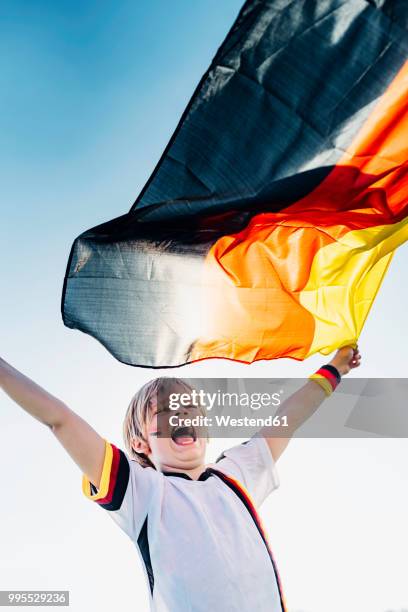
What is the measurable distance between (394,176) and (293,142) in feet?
1.95

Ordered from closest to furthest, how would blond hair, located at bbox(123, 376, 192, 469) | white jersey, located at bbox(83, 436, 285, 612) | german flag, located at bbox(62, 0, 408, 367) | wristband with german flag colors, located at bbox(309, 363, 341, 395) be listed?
white jersey, located at bbox(83, 436, 285, 612) → german flag, located at bbox(62, 0, 408, 367) → blond hair, located at bbox(123, 376, 192, 469) → wristband with german flag colors, located at bbox(309, 363, 341, 395)

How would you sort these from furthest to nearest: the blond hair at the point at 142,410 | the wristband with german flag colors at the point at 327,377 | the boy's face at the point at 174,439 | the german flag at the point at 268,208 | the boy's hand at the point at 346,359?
the boy's hand at the point at 346,359 < the wristband with german flag colors at the point at 327,377 < the blond hair at the point at 142,410 < the boy's face at the point at 174,439 < the german flag at the point at 268,208

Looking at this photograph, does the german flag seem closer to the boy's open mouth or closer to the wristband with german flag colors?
the wristband with german flag colors

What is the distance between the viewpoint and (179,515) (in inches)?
130

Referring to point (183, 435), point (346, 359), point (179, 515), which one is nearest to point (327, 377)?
point (346, 359)

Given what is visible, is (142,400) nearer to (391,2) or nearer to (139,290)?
(139,290)

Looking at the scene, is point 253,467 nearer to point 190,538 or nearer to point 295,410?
point 295,410

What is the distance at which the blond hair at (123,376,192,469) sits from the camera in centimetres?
388

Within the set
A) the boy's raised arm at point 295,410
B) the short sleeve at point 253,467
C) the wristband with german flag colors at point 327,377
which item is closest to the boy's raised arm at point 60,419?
the short sleeve at point 253,467

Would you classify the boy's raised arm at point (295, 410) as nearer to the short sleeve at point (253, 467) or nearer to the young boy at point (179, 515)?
the short sleeve at point (253, 467)

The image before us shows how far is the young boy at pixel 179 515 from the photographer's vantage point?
3104mm

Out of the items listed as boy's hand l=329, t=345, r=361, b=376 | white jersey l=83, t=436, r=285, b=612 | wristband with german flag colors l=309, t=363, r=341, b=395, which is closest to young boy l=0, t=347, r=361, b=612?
white jersey l=83, t=436, r=285, b=612

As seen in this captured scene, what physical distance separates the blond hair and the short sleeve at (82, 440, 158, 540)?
0.54m

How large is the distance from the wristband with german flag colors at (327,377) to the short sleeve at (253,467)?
547mm
